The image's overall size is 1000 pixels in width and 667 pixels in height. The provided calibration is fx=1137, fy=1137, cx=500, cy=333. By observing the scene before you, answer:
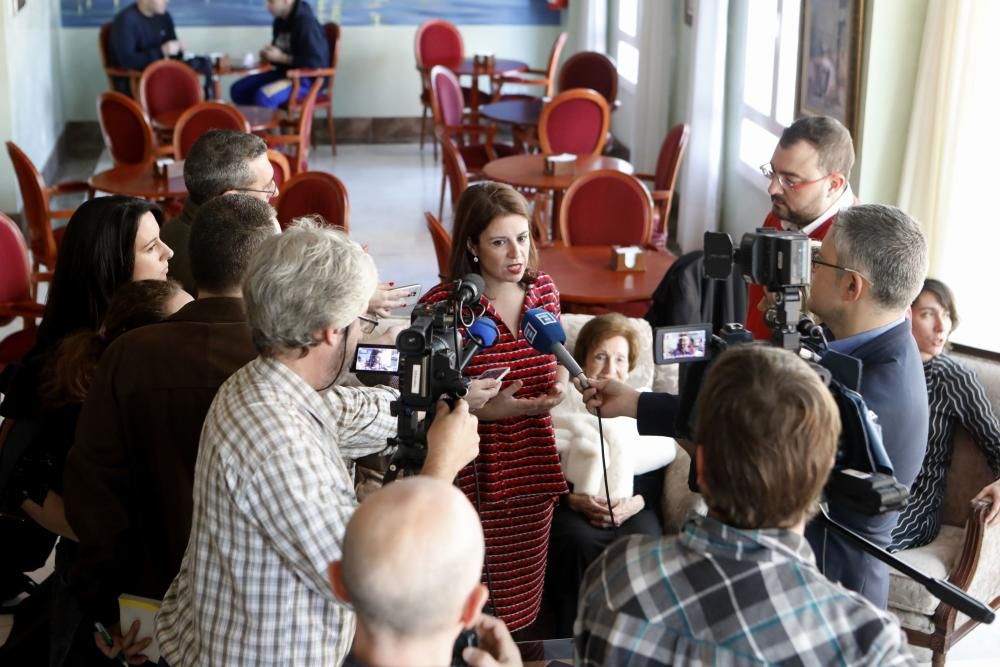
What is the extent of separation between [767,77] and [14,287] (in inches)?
179

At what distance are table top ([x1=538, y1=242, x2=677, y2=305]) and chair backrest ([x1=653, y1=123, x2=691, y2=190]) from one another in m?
1.45

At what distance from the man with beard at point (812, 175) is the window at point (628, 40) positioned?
22.7 ft

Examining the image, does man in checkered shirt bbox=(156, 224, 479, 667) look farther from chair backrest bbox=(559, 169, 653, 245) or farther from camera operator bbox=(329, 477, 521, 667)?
chair backrest bbox=(559, 169, 653, 245)

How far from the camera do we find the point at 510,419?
116 inches

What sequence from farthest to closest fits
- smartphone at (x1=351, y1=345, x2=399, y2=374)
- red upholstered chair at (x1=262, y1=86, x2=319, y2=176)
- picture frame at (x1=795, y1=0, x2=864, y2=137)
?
red upholstered chair at (x1=262, y1=86, x2=319, y2=176) < picture frame at (x1=795, y1=0, x2=864, y2=137) < smartphone at (x1=351, y1=345, x2=399, y2=374)

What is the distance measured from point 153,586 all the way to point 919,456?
156 centimetres

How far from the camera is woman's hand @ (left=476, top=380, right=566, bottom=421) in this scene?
8.98 ft

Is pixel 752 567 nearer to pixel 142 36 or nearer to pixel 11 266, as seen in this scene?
pixel 11 266

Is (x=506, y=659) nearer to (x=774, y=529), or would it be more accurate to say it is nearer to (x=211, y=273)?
(x=774, y=529)

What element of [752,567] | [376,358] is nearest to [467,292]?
[376,358]

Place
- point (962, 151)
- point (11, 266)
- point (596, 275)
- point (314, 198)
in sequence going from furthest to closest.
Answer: point (314, 198) < point (596, 275) < point (11, 266) < point (962, 151)

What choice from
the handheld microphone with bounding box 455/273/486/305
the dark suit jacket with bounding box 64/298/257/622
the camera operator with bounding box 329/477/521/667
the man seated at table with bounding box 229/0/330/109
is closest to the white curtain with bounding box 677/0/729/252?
the man seated at table with bounding box 229/0/330/109

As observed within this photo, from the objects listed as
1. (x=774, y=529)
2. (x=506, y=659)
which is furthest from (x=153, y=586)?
(x=774, y=529)

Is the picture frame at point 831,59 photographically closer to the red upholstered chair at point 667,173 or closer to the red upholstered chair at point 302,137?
the red upholstered chair at point 667,173
